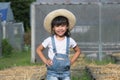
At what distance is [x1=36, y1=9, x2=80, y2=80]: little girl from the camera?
6.74 m

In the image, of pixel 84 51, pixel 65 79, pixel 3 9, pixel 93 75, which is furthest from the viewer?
pixel 3 9

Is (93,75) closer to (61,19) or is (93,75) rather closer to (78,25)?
(61,19)

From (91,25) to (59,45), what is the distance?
988cm

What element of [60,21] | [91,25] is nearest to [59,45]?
[60,21]

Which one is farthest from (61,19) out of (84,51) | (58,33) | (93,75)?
(84,51)

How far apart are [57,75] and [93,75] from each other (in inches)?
141

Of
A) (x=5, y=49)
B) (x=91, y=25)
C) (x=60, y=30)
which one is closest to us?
(x=60, y=30)

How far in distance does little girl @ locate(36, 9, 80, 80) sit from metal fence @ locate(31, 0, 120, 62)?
9563mm

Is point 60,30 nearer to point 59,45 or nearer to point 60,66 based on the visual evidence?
point 59,45

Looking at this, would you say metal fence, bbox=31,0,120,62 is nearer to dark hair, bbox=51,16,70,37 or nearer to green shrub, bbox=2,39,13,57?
green shrub, bbox=2,39,13,57

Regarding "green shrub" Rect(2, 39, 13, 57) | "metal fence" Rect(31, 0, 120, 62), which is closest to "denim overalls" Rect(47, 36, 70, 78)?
"metal fence" Rect(31, 0, 120, 62)

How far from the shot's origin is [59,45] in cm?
680

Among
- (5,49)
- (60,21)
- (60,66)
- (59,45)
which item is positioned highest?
(60,21)

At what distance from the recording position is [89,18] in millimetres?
16578
